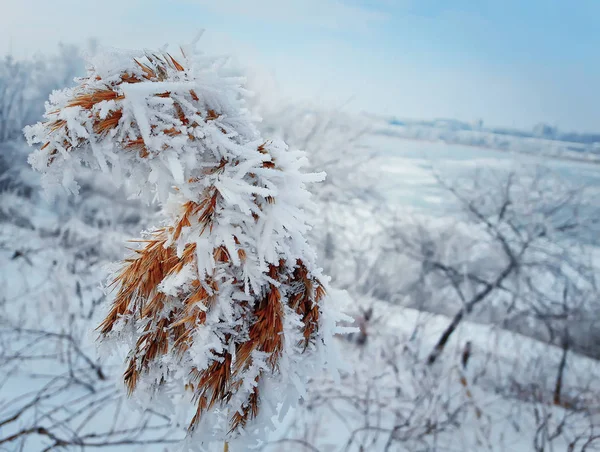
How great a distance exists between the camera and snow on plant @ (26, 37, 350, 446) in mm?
1014

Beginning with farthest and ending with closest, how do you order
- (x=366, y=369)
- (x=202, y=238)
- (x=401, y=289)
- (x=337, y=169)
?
(x=337, y=169)
(x=401, y=289)
(x=366, y=369)
(x=202, y=238)

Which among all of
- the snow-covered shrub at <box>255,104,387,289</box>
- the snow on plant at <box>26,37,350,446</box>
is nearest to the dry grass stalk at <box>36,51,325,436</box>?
the snow on plant at <box>26,37,350,446</box>

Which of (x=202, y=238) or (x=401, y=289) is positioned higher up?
(x=202, y=238)

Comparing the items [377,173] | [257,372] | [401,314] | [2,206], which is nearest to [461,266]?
[401,314]

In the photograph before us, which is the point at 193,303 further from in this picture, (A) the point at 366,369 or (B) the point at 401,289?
(B) the point at 401,289

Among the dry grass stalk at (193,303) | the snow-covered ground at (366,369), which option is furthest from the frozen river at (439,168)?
the dry grass stalk at (193,303)

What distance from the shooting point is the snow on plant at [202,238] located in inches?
39.9

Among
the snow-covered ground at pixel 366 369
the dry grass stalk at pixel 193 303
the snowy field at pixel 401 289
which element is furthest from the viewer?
the snowy field at pixel 401 289

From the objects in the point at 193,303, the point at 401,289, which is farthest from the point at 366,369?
the point at 193,303

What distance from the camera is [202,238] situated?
3.65ft

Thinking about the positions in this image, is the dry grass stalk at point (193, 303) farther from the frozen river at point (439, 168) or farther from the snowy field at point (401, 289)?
the frozen river at point (439, 168)

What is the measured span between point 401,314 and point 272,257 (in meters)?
10.2

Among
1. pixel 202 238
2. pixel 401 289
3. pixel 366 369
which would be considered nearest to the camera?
pixel 202 238

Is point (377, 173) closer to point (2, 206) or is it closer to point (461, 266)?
point (461, 266)
